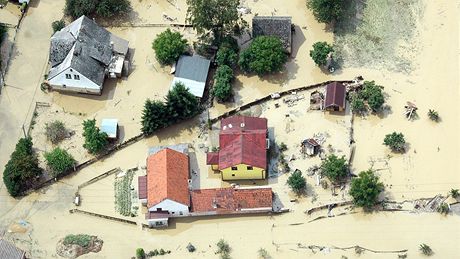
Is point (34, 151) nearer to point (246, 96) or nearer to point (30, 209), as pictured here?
point (30, 209)

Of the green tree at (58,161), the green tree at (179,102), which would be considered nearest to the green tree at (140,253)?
the green tree at (58,161)

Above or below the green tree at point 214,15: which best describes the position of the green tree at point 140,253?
below

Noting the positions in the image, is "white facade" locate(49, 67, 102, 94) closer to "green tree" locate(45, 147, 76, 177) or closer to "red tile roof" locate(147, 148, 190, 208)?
"green tree" locate(45, 147, 76, 177)

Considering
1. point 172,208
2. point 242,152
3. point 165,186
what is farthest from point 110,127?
point 242,152

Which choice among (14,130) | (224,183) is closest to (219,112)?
(224,183)

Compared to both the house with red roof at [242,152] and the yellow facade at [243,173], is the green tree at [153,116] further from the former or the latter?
the yellow facade at [243,173]

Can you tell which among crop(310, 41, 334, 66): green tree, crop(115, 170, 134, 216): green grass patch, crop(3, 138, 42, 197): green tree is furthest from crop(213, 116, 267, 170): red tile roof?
crop(3, 138, 42, 197): green tree

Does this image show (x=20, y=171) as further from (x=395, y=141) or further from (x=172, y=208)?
(x=395, y=141)
